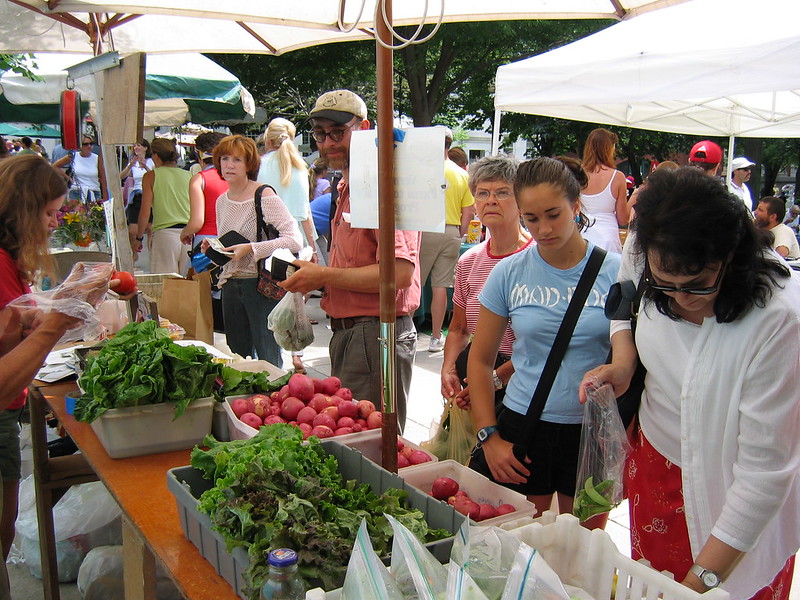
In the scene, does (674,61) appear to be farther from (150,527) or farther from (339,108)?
(150,527)

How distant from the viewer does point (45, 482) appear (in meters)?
3.00

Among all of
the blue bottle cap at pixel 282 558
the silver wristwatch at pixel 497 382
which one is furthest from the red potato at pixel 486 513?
the silver wristwatch at pixel 497 382

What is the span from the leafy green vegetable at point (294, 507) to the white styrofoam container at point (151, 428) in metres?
0.55

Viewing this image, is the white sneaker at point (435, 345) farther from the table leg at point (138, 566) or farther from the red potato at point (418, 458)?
the table leg at point (138, 566)

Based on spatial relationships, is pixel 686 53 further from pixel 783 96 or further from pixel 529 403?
pixel 783 96

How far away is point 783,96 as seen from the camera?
858cm

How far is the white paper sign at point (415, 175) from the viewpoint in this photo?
1.64m

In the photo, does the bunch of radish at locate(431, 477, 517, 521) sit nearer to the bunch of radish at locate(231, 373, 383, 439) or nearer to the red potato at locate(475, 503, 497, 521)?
the red potato at locate(475, 503, 497, 521)

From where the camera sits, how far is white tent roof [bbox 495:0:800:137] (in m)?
4.11

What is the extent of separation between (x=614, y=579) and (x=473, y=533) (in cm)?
34

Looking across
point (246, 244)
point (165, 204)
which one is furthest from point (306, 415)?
point (165, 204)

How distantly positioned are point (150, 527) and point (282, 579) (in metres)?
0.69

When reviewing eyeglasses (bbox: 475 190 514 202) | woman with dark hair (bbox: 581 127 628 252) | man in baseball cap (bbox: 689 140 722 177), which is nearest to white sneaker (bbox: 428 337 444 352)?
woman with dark hair (bbox: 581 127 628 252)

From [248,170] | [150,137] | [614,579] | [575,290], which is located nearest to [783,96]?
[248,170]
